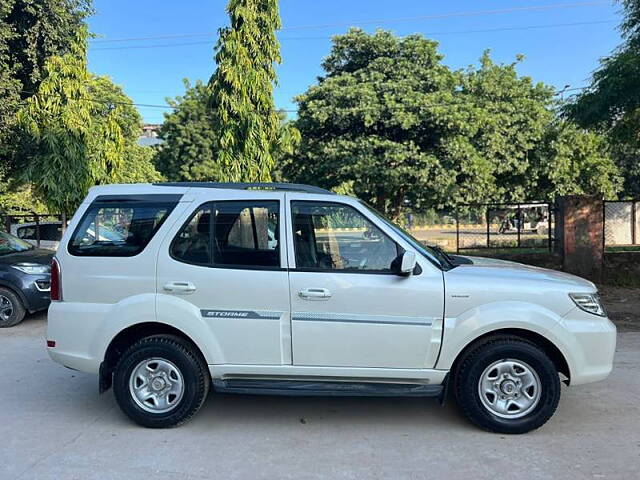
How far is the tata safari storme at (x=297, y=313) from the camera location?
4133 millimetres

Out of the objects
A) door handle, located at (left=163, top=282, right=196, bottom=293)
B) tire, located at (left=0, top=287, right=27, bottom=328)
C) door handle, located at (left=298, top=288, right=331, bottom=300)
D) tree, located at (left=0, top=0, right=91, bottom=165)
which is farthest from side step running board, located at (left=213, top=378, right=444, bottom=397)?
tree, located at (left=0, top=0, right=91, bottom=165)

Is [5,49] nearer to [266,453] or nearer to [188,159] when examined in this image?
[266,453]

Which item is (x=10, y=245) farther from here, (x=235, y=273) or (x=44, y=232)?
(x=44, y=232)

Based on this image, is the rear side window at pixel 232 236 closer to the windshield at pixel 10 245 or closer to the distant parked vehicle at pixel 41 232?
the windshield at pixel 10 245

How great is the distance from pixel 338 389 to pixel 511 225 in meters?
9.51

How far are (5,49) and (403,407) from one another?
1232 centimetres

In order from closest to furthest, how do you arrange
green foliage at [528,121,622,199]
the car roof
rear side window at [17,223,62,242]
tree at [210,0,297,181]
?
the car roof < tree at [210,0,297,181] < rear side window at [17,223,62,242] < green foliage at [528,121,622,199]

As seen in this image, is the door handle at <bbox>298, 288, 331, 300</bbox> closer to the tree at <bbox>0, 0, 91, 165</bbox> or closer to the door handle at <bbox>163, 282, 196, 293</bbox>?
the door handle at <bbox>163, 282, 196, 293</bbox>

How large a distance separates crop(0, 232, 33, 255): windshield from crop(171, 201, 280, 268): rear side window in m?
6.34

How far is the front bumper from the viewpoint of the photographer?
4133 mm

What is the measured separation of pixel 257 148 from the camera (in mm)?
12594

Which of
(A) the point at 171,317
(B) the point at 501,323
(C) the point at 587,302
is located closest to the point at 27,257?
(A) the point at 171,317

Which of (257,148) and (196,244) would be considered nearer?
(196,244)

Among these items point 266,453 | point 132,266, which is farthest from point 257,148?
point 266,453
